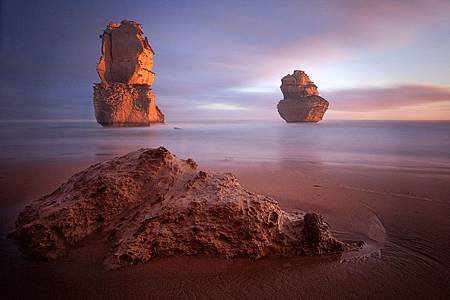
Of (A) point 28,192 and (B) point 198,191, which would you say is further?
(A) point 28,192

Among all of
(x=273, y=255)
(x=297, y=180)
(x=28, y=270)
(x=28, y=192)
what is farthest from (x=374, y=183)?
(x=28, y=192)

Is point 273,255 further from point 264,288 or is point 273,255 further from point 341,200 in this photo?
point 341,200

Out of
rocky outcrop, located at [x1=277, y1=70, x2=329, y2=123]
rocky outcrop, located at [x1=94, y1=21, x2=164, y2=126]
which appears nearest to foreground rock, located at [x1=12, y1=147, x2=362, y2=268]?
rocky outcrop, located at [x1=94, y1=21, x2=164, y2=126]

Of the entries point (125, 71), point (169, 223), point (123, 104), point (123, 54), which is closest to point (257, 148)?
point (169, 223)

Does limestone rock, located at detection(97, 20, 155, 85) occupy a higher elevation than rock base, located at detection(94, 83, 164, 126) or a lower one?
higher

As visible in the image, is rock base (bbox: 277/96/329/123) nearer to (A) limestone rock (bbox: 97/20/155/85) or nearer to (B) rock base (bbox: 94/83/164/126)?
(B) rock base (bbox: 94/83/164/126)

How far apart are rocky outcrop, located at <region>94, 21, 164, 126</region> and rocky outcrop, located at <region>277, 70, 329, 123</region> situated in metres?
53.9

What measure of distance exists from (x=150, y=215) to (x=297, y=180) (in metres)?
5.55

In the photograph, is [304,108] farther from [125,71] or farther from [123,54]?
[123,54]

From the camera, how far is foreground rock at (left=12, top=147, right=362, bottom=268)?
3.13 meters

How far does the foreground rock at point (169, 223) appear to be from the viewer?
313cm

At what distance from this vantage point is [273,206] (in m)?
3.51

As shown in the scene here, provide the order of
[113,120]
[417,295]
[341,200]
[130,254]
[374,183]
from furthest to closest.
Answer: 1. [113,120]
2. [374,183]
3. [341,200]
4. [130,254]
5. [417,295]

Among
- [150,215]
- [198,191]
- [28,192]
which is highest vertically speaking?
[198,191]
